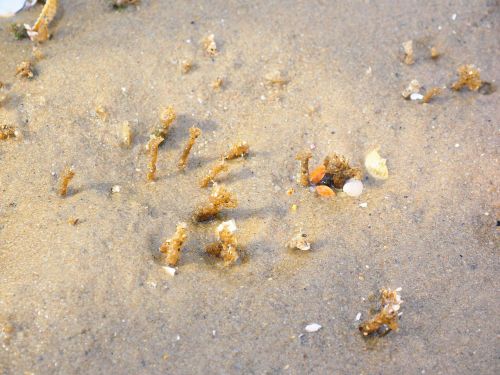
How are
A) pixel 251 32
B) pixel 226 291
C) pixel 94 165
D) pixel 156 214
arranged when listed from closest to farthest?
pixel 226 291 → pixel 156 214 → pixel 94 165 → pixel 251 32

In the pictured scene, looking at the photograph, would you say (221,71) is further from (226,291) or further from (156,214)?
(226,291)

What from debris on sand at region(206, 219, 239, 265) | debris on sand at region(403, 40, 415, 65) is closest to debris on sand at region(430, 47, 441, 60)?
debris on sand at region(403, 40, 415, 65)

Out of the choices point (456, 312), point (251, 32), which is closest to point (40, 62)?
point (251, 32)

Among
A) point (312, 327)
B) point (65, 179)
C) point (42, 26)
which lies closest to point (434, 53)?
point (312, 327)

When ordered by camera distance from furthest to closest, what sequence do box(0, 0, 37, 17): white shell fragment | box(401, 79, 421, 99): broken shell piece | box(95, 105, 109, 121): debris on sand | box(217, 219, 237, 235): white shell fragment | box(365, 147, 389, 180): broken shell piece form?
1. box(0, 0, 37, 17): white shell fragment
2. box(401, 79, 421, 99): broken shell piece
3. box(95, 105, 109, 121): debris on sand
4. box(365, 147, 389, 180): broken shell piece
5. box(217, 219, 237, 235): white shell fragment

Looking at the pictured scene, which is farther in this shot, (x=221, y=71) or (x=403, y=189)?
(x=221, y=71)

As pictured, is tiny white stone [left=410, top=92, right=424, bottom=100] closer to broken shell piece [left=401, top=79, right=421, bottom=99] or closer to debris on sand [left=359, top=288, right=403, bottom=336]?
broken shell piece [left=401, top=79, right=421, bottom=99]

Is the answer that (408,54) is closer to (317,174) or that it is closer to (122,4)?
(317,174)
